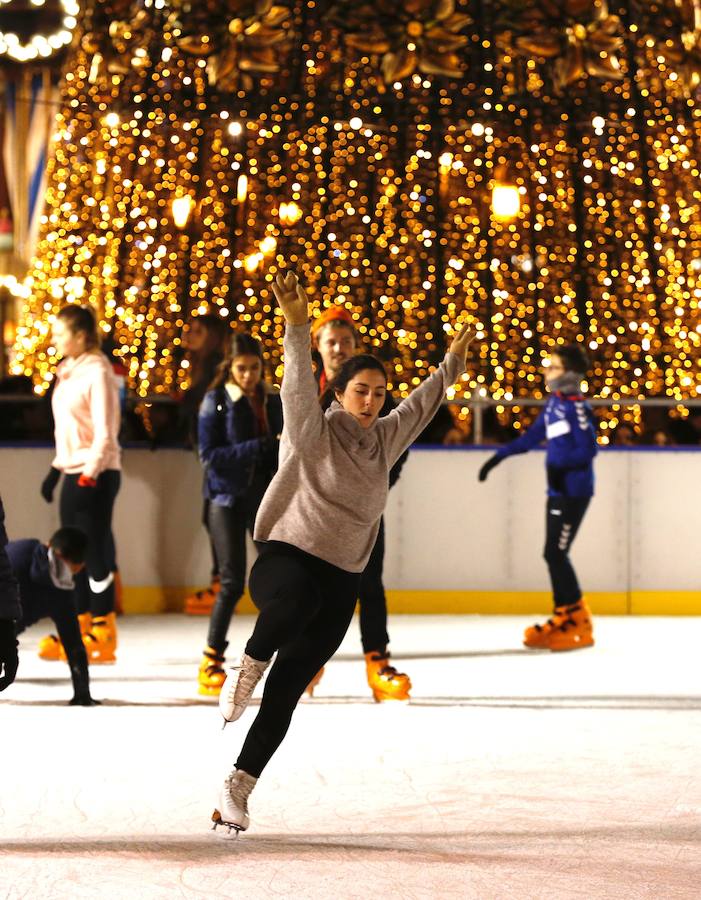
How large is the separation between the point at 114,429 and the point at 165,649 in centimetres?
131

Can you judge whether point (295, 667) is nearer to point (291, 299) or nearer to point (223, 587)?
point (291, 299)

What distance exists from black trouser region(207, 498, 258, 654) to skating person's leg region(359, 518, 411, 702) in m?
0.50

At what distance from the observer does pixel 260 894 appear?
3359mm

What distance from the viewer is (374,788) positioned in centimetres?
457

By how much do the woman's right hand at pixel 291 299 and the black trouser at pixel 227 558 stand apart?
8.72ft

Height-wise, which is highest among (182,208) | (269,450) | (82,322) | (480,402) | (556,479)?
(182,208)

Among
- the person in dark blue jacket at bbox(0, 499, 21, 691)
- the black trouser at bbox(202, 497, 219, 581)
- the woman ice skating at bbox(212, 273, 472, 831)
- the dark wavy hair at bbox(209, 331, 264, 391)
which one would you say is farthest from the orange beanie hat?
the black trouser at bbox(202, 497, 219, 581)

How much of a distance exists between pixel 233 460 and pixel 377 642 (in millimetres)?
904

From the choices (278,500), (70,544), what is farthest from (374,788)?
(70,544)

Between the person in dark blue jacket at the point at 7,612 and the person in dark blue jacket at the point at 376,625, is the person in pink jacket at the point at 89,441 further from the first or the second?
the person in dark blue jacket at the point at 7,612

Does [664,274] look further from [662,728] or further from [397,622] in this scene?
[662,728]

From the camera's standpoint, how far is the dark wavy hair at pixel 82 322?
7.21 meters

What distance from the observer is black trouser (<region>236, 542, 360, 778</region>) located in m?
3.95

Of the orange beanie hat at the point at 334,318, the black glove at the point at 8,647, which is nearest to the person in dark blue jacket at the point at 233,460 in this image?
the orange beanie hat at the point at 334,318
